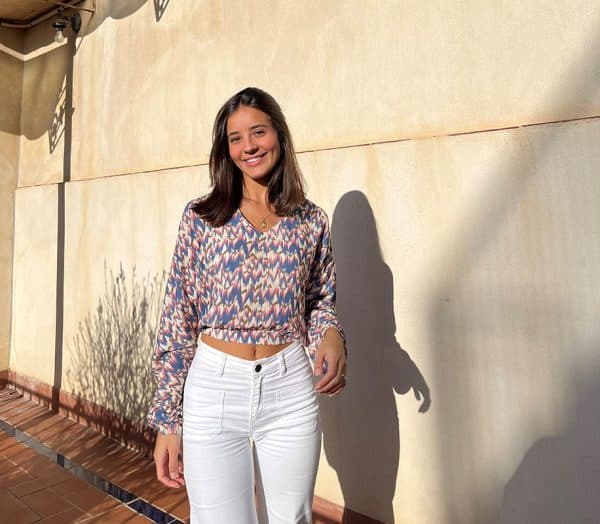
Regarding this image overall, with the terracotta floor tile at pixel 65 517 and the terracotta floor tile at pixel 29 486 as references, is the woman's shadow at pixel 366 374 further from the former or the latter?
the terracotta floor tile at pixel 29 486

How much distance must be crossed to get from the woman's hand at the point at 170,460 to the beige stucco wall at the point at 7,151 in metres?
4.42

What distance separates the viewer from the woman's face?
1.35 m

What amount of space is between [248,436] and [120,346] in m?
2.63

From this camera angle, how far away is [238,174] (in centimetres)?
145

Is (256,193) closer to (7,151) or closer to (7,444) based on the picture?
(7,444)

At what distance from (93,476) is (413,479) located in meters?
2.16

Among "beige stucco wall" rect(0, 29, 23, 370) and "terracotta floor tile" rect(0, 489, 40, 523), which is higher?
"beige stucco wall" rect(0, 29, 23, 370)

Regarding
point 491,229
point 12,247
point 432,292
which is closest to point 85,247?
point 12,247

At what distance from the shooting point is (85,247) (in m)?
3.89

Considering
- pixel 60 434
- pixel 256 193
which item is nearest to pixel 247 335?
pixel 256 193

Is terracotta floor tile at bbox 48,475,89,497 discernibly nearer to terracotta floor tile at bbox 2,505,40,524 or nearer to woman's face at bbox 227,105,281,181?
terracotta floor tile at bbox 2,505,40,524

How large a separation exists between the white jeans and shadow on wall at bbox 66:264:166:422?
2046 millimetres

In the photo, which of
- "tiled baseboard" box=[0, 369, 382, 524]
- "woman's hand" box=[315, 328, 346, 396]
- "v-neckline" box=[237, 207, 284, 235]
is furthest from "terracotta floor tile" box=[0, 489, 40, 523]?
"v-neckline" box=[237, 207, 284, 235]

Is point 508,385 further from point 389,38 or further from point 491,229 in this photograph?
point 389,38
